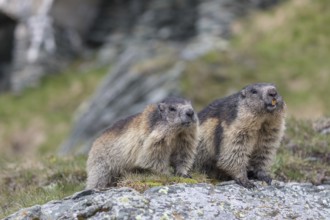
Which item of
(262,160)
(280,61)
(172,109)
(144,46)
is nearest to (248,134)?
(262,160)

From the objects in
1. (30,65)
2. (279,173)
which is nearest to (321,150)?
(279,173)

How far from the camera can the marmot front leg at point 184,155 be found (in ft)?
31.8

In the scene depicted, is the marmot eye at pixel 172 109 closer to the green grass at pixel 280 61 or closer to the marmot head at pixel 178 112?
the marmot head at pixel 178 112

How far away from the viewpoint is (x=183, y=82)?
74.0ft

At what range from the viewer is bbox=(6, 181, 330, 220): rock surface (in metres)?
7.52

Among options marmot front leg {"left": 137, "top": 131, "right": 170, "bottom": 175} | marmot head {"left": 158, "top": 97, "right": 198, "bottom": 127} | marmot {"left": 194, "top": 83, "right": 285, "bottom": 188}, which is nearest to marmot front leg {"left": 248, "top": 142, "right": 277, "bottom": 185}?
marmot {"left": 194, "top": 83, "right": 285, "bottom": 188}

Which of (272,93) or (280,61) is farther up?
(280,61)

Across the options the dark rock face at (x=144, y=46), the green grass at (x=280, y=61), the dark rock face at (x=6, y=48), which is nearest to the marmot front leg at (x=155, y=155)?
the dark rock face at (x=144, y=46)

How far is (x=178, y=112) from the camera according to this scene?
979cm

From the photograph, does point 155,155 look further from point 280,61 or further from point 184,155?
point 280,61

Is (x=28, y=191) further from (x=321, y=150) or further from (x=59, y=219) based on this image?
(x=321, y=150)

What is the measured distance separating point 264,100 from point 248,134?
58 cm

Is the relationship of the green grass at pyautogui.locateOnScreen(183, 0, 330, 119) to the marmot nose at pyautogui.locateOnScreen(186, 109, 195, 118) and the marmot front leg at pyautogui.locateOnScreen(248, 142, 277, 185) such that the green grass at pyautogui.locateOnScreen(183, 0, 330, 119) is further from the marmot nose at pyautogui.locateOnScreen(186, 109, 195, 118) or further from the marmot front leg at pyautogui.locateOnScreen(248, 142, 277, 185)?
the marmot nose at pyautogui.locateOnScreen(186, 109, 195, 118)

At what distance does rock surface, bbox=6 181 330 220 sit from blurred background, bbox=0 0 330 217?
1.96 metres
